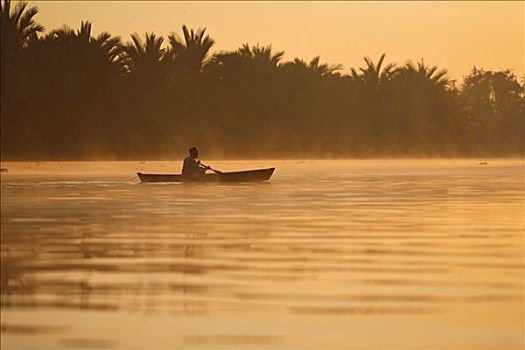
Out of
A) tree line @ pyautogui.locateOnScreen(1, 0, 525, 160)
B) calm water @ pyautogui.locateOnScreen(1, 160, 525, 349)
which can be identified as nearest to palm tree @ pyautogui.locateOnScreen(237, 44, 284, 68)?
tree line @ pyautogui.locateOnScreen(1, 0, 525, 160)

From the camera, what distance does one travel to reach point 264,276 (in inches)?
457

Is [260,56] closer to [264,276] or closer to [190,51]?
[190,51]

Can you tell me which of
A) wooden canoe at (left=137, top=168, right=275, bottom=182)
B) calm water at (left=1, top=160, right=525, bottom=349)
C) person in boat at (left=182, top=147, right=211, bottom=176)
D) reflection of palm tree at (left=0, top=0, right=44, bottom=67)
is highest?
reflection of palm tree at (left=0, top=0, right=44, bottom=67)

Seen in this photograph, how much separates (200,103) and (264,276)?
4229 centimetres

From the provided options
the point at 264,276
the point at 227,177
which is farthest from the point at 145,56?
the point at 264,276

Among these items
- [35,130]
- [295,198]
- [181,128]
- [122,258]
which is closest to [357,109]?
[181,128]

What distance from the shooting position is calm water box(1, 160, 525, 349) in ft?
28.8

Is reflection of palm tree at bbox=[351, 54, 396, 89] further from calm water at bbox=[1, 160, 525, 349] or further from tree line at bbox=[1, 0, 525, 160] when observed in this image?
calm water at bbox=[1, 160, 525, 349]

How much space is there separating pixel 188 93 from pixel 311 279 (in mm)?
41855

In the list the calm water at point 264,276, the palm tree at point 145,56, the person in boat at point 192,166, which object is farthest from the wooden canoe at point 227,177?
the palm tree at point 145,56

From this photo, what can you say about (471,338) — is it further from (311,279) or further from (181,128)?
(181,128)

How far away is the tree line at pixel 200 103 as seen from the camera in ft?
164

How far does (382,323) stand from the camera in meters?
9.09

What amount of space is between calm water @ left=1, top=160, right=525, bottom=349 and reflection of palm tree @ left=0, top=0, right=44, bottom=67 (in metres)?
22.4
